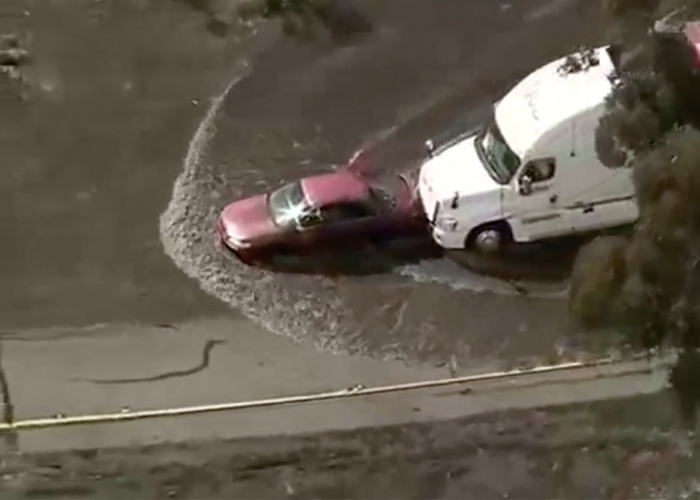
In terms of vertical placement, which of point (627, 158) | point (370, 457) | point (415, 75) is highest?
point (415, 75)

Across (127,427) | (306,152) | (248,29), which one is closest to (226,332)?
(127,427)

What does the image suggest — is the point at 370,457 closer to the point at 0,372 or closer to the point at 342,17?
the point at 0,372

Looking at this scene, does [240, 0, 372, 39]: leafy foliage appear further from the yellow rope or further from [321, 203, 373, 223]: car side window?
the yellow rope

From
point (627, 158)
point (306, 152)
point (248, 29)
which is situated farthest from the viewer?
point (248, 29)

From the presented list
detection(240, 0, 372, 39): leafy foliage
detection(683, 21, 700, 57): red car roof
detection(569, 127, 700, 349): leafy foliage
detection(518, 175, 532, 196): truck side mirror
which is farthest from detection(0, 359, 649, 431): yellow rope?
detection(240, 0, 372, 39): leafy foliage

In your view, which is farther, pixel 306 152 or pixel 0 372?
pixel 306 152

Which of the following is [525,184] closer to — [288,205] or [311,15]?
[288,205]

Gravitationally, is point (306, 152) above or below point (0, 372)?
above
